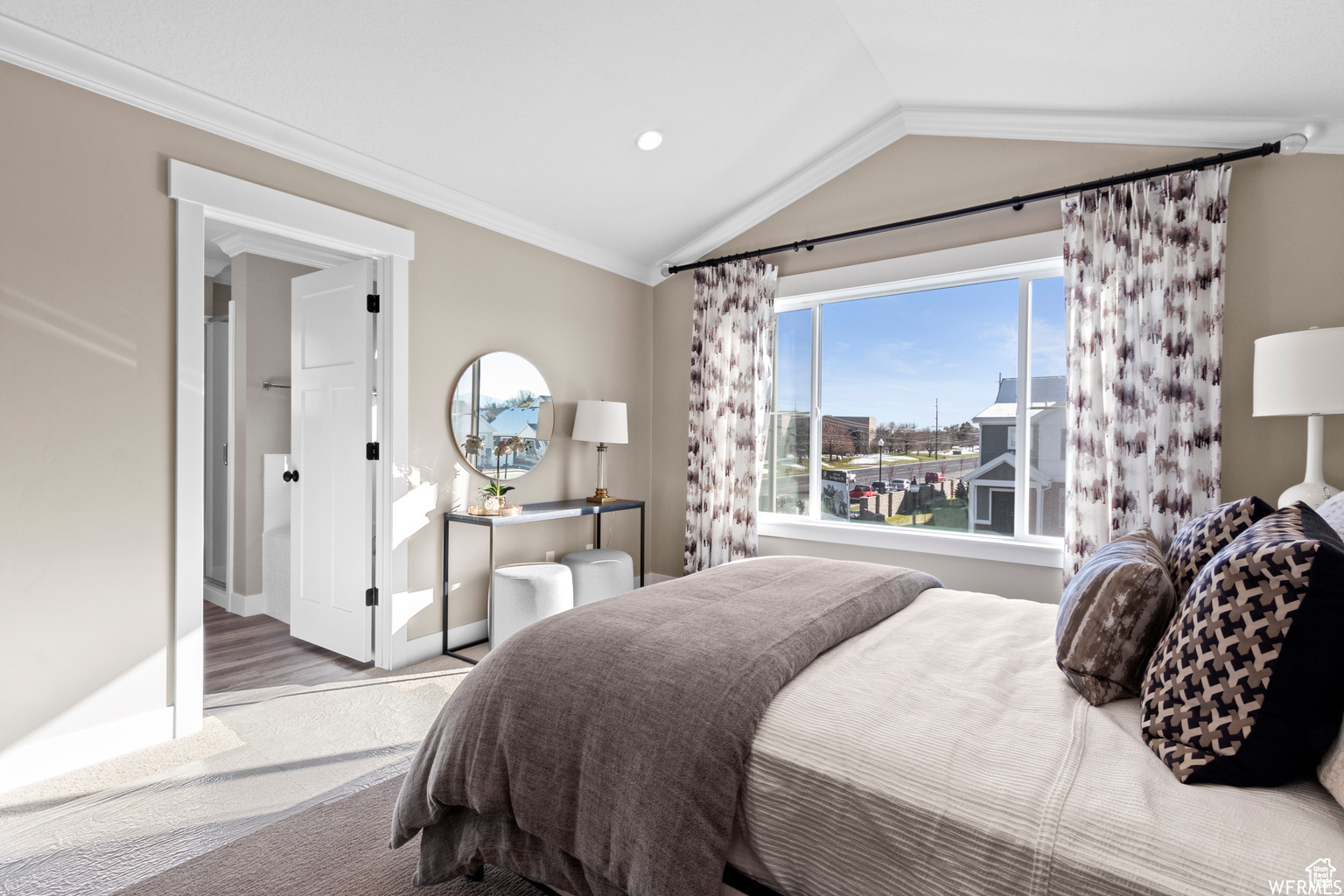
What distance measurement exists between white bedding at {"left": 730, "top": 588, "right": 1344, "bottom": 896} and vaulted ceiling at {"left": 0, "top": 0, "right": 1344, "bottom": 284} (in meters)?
2.44

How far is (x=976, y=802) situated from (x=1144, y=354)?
8.90 feet

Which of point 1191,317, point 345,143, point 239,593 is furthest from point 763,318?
point 239,593

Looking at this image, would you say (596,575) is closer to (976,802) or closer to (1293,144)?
(976,802)

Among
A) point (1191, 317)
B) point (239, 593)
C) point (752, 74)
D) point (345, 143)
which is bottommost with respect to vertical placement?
point (239, 593)

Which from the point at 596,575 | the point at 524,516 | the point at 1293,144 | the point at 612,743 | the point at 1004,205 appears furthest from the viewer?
the point at 596,575

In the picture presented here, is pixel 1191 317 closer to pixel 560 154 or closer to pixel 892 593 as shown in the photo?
pixel 892 593

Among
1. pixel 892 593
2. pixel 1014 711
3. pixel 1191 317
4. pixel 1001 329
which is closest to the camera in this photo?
pixel 1014 711

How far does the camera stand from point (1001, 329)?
361cm

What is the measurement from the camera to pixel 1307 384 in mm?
2260

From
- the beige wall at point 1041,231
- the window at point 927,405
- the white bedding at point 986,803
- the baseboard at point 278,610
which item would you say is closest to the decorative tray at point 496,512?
the beige wall at point 1041,231

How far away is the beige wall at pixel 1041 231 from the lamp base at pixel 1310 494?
1.14 feet

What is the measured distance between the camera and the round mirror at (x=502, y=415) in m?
3.65

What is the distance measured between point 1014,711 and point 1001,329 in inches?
111

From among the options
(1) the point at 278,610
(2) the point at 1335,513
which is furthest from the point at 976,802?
(1) the point at 278,610
